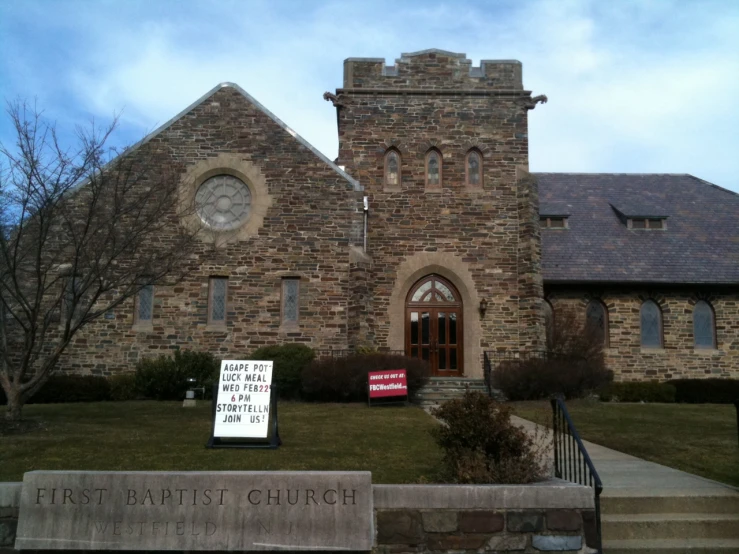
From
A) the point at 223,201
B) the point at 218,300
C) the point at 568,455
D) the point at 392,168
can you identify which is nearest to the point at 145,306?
the point at 218,300

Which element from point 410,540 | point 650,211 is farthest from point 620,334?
point 410,540

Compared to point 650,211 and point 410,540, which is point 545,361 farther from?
point 410,540

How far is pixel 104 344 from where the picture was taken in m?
19.8

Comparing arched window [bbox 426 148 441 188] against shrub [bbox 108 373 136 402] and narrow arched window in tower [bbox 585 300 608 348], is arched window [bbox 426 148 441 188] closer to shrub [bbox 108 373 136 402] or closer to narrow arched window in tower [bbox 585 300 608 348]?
narrow arched window in tower [bbox 585 300 608 348]

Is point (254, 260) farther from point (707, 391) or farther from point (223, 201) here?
point (707, 391)

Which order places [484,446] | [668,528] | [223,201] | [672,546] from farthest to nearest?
[223,201], [484,446], [668,528], [672,546]

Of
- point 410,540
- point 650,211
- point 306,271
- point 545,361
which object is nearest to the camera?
point 410,540

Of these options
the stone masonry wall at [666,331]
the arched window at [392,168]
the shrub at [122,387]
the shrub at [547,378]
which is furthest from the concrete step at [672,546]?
the stone masonry wall at [666,331]

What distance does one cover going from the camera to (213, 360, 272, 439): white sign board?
9.38 m

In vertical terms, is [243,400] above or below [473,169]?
below

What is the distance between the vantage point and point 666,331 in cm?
2388

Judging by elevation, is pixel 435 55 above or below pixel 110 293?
above

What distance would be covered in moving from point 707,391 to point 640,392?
230cm

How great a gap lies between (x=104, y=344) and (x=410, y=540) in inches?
616
